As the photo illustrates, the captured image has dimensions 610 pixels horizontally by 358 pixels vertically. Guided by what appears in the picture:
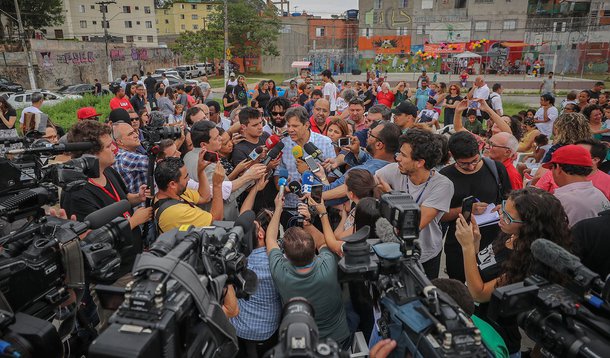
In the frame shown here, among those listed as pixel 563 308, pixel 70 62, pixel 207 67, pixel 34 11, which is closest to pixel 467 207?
pixel 563 308

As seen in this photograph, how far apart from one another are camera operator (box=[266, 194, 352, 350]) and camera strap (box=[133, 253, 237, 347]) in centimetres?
91

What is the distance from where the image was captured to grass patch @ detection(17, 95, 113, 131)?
40.7ft

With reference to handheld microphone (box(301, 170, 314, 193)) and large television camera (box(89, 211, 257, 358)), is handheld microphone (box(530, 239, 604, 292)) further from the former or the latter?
handheld microphone (box(301, 170, 314, 193))

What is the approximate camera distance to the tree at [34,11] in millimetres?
36156

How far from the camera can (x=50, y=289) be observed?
7.41 ft

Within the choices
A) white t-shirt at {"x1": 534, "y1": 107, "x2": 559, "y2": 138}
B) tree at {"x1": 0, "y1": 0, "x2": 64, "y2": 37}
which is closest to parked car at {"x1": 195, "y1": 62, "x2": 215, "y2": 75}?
tree at {"x1": 0, "y1": 0, "x2": 64, "y2": 37}

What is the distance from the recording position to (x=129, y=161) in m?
4.20

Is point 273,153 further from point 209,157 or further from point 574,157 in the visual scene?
point 574,157

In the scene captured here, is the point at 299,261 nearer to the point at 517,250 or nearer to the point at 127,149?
the point at 517,250

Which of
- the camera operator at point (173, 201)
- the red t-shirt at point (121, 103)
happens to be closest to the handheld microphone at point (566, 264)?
the camera operator at point (173, 201)

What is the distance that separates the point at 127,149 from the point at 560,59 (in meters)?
38.7

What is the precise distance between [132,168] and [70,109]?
12400 mm

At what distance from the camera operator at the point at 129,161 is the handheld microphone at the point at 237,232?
2170 millimetres

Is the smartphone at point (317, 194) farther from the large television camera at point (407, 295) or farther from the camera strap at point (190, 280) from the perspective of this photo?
the camera strap at point (190, 280)
